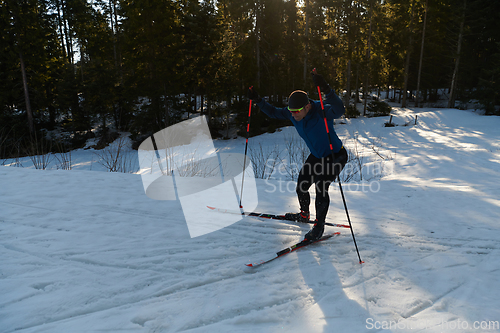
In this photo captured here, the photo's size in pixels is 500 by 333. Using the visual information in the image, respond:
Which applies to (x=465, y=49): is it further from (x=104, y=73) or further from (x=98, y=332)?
(x=98, y=332)

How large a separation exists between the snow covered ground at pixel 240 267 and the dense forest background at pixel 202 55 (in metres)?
17.6

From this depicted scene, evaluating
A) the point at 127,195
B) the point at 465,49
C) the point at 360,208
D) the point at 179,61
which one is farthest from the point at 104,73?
the point at 465,49

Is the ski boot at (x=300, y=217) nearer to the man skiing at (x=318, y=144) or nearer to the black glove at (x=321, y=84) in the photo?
the man skiing at (x=318, y=144)

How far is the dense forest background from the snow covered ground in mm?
17633

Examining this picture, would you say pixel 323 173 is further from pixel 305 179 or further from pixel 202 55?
pixel 202 55

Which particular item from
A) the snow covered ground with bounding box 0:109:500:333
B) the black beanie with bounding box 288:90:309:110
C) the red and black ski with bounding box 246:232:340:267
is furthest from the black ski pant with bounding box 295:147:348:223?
the black beanie with bounding box 288:90:309:110

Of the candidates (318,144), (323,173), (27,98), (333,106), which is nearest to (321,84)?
(333,106)

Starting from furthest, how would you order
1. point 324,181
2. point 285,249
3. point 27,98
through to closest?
point 27,98, point 324,181, point 285,249

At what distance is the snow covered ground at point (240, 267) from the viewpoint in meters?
2.27

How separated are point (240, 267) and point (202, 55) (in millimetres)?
20521

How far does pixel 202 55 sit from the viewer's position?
20875mm

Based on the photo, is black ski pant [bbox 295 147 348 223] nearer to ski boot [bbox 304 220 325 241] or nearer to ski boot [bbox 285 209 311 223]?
ski boot [bbox 304 220 325 241]

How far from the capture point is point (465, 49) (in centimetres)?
2600

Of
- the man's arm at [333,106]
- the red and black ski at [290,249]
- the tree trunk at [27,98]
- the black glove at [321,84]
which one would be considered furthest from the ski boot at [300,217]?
the tree trunk at [27,98]
